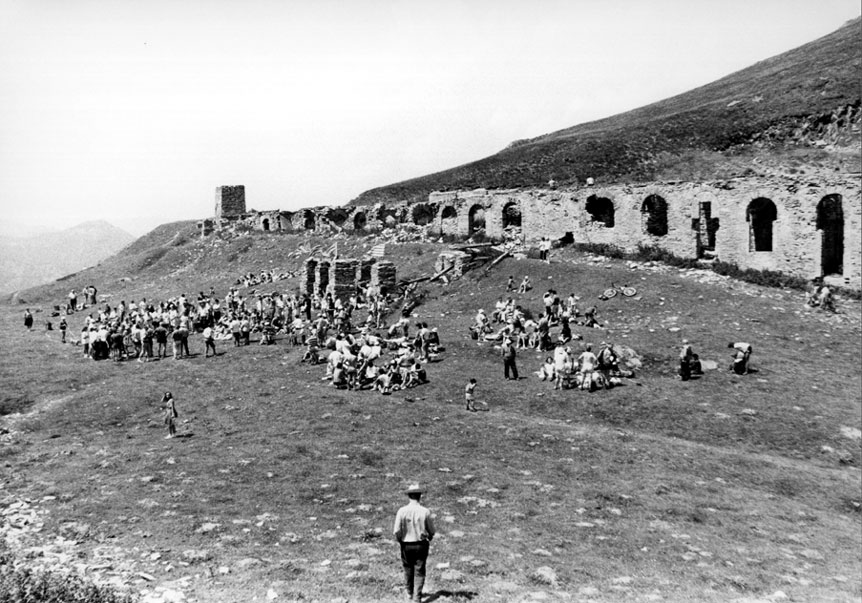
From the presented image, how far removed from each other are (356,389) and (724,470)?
35.6 ft

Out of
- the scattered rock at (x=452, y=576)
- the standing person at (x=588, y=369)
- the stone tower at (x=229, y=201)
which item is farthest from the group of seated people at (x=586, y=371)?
the stone tower at (x=229, y=201)

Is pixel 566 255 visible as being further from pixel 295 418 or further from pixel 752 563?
pixel 752 563

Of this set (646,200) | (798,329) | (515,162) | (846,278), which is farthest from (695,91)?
(798,329)

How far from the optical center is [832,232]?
3162 centimetres

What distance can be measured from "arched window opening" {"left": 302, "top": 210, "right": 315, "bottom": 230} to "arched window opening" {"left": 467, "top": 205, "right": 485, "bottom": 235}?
18347mm

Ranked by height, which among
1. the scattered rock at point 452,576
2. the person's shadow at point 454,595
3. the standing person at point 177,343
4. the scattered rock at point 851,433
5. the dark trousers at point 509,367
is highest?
the standing person at point 177,343

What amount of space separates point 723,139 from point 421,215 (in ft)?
85.0

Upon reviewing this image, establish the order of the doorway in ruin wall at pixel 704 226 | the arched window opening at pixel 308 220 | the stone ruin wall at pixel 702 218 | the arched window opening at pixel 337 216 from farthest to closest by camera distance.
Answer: the arched window opening at pixel 308 220
the arched window opening at pixel 337 216
the doorway in ruin wall at pixel 704 226
the stone ruin wall at pixel 702 218

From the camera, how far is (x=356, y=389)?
21.5 meters

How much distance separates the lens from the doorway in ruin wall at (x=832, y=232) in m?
30.7

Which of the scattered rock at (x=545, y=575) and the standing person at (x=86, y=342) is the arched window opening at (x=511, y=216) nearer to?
the standing person at (x=86, y=342)

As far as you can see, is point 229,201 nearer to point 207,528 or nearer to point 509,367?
point 509,367

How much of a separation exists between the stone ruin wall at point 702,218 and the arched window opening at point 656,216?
7 centimetres

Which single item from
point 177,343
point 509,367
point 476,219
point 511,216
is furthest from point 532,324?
point 476,219
